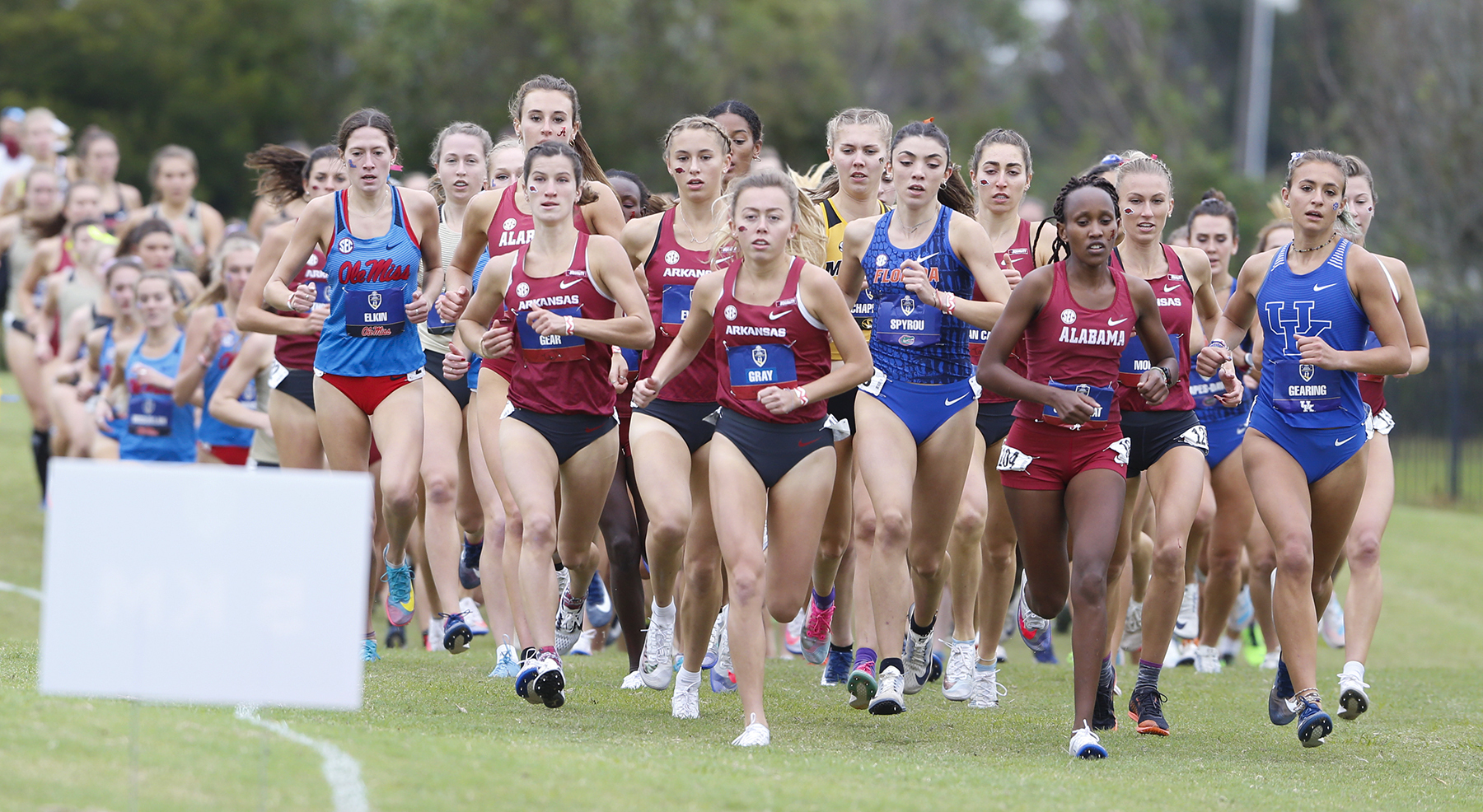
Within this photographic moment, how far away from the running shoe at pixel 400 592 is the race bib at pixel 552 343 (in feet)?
6.27

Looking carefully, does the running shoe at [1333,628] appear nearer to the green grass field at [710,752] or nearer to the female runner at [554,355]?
the green grass field at [710,752]

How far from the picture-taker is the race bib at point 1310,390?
7512mm

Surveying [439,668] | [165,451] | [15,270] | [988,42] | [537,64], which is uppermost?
[988,42]

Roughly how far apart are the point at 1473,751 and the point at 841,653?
10.3 feet

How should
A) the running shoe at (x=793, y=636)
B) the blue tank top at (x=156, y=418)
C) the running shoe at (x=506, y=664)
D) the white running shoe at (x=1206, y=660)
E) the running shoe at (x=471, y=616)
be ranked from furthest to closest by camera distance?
the blue tank top at (x=156, y=418), the running shoe at (x=793, y=636), the white running shoe at (x=1206, y=660), the running shoe at (x=471, y=616), the running shoe at (x=506, y=664)

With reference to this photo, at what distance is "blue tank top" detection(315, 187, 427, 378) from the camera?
327 inches

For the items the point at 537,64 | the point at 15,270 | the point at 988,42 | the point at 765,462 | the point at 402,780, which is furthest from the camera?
the point at 988,42

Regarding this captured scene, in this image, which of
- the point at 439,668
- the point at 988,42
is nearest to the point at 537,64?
the point at 988,42

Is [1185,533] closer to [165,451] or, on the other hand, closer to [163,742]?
[163,742]

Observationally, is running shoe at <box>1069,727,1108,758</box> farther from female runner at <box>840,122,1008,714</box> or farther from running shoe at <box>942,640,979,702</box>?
running shoe at <box>942,640,979,702</box>

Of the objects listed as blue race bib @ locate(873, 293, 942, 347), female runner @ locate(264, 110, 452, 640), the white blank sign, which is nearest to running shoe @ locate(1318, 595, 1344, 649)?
blue race bib @ locate(873, 293, 942, 347)

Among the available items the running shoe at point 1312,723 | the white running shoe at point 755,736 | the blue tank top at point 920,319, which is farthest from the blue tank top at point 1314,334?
the white running shoe at point 755,736

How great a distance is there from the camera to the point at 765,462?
6.84 metres

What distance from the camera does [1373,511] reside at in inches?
313
